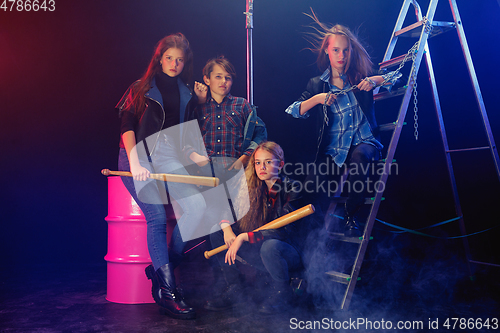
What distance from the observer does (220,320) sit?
76.2 inches

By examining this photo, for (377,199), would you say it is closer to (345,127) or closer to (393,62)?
(345,127)

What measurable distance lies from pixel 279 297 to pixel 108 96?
8.07 feet

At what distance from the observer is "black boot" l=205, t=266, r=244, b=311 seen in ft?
6.90

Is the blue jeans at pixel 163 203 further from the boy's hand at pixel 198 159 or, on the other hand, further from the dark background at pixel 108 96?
the dark background at pixel 108 96

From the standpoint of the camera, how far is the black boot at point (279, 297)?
6.79ft

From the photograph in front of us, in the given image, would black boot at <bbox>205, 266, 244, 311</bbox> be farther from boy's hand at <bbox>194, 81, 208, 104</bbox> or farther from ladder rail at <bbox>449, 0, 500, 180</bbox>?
ladder rail at <bbox>449, 0, 500, 180</bbox>

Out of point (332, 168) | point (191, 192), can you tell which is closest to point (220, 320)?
point (191, 192)

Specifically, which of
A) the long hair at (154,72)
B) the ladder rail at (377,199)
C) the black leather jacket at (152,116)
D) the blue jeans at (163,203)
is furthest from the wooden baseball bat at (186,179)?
the ladder rail at (377,199)

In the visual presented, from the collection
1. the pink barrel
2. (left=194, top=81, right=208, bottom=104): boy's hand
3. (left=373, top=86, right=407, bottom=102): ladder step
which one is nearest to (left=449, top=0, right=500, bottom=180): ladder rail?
(left=373, top=86, right=407, bottom=102): ladder step

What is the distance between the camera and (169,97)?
2434 millimetres

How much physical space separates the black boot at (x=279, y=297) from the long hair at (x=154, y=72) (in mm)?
1386

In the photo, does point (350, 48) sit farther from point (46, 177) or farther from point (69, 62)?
point (46, 177)

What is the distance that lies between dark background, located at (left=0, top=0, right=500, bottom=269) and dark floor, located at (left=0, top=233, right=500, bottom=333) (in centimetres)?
49

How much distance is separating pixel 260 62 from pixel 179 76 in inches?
43.8
